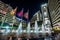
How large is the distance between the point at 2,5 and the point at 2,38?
2548 inches

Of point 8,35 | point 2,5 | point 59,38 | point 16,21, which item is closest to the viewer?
point 59,38

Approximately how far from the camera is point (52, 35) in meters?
12.8

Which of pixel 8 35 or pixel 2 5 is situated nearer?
pixel 8 35

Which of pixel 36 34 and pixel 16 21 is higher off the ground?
pixel 16 21

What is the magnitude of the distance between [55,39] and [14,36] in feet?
18.9

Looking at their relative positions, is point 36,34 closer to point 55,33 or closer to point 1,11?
point 55,33

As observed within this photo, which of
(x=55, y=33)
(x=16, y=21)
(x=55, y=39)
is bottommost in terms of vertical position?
(x=55, y=39)

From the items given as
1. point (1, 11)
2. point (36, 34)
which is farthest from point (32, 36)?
point (1, 11)

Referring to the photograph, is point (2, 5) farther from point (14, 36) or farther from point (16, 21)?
point (14, 36)

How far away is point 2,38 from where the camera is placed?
490 inches

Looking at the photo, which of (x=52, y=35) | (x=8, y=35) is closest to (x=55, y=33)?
(x=52, y=35)

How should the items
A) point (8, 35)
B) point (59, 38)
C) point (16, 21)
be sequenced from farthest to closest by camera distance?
point (16, 21)
point (8, 35)
point (59, 38)

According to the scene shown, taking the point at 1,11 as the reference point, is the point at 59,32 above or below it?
below

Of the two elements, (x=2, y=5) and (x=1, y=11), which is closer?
(x=1, y=11)
